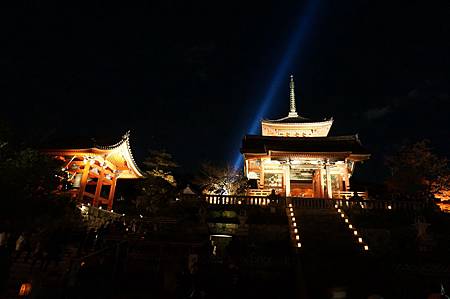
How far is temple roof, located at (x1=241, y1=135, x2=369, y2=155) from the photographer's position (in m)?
26.9

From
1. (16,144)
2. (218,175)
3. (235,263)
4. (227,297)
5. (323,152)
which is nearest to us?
(227,297)

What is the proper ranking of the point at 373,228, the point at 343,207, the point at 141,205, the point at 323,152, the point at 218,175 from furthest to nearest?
1. the point at 218,175
2. the point at 323,152
3. the point at 141,205
4. the point at 343,207
5. the point at 373,228

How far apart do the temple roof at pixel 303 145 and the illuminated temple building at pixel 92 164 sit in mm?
11122

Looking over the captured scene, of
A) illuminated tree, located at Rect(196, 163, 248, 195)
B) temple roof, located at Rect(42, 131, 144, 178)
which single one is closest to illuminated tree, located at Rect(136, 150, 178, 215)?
temple roof, located at Rect(42, 131, 144, 178)

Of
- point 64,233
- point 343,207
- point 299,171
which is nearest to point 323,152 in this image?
point 299,171

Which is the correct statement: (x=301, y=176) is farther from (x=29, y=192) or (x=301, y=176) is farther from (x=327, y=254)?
(x=29, y=192)

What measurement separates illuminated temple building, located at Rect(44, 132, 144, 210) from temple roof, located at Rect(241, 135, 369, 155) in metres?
11.1

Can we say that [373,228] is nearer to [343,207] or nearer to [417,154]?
[343,207]

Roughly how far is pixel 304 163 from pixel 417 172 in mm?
11618

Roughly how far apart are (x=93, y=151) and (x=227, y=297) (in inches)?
605

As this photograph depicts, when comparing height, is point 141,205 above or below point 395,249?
above

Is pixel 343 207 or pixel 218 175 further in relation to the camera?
pixel 218 175

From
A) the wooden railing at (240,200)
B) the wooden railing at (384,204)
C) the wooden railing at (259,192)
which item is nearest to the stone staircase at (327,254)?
the wooden railing at (384,204)

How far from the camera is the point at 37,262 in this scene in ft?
43.0
